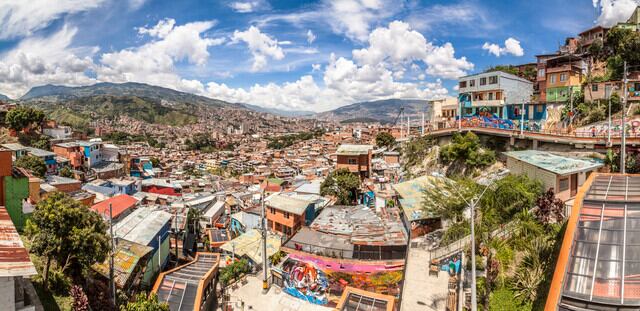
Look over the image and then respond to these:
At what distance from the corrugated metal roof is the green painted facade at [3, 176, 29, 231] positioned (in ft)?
14.7

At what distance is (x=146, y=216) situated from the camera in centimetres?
2159

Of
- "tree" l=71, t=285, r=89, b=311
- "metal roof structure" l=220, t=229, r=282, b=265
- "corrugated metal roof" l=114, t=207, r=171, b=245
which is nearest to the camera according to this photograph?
"tree" l=71, t=285, r=89, b=311

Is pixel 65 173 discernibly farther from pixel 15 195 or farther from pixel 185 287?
pixel 185 287

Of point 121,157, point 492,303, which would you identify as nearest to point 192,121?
point 121,157

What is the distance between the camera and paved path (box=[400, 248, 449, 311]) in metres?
12.5

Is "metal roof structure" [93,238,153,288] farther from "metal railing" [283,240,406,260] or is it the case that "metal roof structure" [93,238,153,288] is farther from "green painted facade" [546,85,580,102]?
"green painted facade" [546,85,580,102]

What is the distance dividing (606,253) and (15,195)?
60.5 ft

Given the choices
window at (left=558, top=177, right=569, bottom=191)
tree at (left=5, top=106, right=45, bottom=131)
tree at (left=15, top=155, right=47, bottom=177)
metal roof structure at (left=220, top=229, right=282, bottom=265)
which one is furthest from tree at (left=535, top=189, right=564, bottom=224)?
tree at (left=5, top=106, right=45, bottom=131)

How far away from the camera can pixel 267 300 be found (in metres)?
17.3

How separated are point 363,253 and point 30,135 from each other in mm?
43382

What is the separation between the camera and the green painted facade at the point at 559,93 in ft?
93.4

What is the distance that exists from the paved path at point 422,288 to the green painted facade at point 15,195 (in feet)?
48.2

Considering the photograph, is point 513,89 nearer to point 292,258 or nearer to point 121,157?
point 292,258

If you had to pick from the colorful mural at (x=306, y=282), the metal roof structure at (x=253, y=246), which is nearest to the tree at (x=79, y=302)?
the colorful mural at (x=306, y=282)
